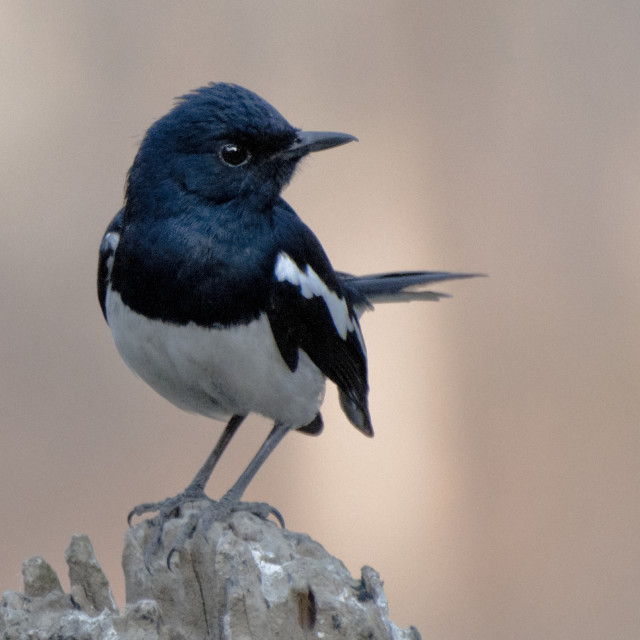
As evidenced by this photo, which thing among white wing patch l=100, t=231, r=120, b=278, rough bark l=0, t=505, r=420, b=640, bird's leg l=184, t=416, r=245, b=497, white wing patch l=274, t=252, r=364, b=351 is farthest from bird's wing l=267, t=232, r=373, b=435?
rough bark l=0, t=505, r=420, b=640

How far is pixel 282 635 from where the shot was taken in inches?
92.1

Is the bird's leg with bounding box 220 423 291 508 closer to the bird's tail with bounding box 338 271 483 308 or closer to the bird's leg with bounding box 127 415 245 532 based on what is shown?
the bird's leg with bounding box 127 415 245 532

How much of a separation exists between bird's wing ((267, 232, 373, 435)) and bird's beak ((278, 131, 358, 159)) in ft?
0.78

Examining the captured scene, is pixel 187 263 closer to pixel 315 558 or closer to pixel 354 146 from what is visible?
pixel 315 558

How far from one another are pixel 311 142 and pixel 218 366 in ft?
2.25

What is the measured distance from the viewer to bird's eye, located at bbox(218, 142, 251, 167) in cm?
307

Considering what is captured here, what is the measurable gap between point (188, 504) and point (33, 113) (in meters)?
3.16

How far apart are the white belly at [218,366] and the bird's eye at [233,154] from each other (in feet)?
1.37

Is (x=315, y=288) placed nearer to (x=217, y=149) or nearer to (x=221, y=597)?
(x=217, y=149)

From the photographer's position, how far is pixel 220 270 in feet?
9.72

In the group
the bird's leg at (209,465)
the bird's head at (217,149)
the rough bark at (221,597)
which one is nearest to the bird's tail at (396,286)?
the bird's leg at (209,465)

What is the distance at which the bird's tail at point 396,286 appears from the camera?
12.6ft

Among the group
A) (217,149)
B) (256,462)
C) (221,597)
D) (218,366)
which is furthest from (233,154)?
(221,597)

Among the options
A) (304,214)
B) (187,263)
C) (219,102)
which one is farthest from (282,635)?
(304,214)
